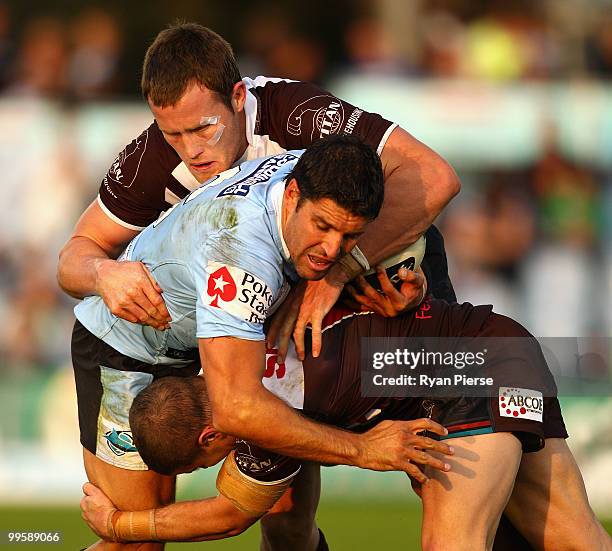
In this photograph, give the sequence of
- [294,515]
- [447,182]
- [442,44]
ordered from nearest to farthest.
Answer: [447,182]
[294,515]
[442,44]

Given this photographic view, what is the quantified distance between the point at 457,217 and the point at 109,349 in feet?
18.0

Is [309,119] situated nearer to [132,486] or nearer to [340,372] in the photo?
[340,372]

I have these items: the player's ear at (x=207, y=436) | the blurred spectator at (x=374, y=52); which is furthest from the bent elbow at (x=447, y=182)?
the blurred spectator at (x=374, y=52)

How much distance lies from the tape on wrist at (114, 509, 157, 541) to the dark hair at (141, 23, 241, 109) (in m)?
1.67

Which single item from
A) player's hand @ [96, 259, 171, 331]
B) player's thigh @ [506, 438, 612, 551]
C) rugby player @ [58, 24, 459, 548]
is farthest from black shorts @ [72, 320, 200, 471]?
player's thigh @ [506, 438, 612, 551]

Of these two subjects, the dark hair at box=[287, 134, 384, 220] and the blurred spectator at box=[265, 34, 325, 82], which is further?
the blurred spectator at box=[265, 34, 325, 82]

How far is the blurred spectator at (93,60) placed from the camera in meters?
10.8

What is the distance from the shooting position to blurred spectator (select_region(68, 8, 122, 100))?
427 inches

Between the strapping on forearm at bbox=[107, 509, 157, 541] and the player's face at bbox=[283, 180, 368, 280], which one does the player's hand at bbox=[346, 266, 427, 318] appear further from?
the strapping on forearm at bbox=[107, 509, 157, 541]

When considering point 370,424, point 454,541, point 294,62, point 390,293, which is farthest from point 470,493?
point 294,62

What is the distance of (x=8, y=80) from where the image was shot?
35.1 feet

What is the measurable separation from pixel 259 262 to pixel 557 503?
164cm

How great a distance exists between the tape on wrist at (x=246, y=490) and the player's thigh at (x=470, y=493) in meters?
0.63

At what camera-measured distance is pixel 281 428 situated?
4.57 meters
